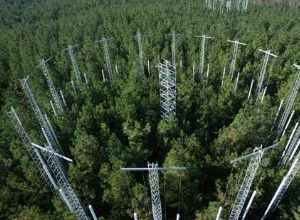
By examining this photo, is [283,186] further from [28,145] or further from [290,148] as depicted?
[28,145]

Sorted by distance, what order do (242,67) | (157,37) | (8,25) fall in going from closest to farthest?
(242,67), (157,37), (8,25)

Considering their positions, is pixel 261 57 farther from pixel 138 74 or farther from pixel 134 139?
pixel 134 139

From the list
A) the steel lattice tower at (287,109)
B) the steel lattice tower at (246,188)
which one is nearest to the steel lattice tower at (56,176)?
the steel lattice tower at (246,188)

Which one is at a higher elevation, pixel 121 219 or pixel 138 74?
pixel 138 74

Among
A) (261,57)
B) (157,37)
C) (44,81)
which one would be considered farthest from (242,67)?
(44,81)

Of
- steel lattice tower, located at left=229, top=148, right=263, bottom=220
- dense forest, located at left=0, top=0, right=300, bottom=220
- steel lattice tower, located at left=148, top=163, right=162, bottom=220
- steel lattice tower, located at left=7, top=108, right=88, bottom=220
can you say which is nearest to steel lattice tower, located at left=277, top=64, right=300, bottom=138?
dense forest, located at left=0, top=0, right=300, bottom=220

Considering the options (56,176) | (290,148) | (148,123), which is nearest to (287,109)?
(290,148)
